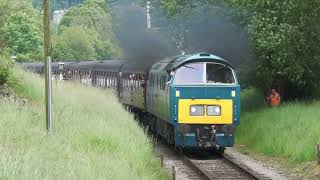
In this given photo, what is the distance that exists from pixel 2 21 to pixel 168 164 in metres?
63.4

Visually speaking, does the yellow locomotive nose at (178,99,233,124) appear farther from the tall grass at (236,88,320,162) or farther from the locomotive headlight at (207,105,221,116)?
the tall grass at (236,88,320,162)

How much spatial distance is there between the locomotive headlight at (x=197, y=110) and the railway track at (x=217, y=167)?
4.24 ft

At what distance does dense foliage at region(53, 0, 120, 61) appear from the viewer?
91.2 meters

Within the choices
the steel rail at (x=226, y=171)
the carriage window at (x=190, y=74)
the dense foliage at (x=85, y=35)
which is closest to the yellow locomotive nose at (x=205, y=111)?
the carriage window at (x=190, y=74)

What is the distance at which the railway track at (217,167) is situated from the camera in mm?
15086

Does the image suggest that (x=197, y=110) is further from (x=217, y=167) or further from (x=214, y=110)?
(x=217, y=167)

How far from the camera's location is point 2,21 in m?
76.8

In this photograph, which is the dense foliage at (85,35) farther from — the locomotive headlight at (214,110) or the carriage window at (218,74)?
the locomotive headlight at (214,110)

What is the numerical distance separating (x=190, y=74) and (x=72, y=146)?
7.10m

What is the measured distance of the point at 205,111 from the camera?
1773 cm

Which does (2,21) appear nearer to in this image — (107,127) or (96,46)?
(96,46)

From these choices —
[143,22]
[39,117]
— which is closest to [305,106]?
[39,117]

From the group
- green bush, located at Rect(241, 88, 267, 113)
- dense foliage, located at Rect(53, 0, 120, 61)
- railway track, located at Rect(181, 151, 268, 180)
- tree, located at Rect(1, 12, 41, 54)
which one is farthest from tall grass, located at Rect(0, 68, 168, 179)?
dense foliage, located at Rect(53, 0, 120, 61)

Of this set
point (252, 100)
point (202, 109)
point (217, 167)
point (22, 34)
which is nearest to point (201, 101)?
point (202, 109)
